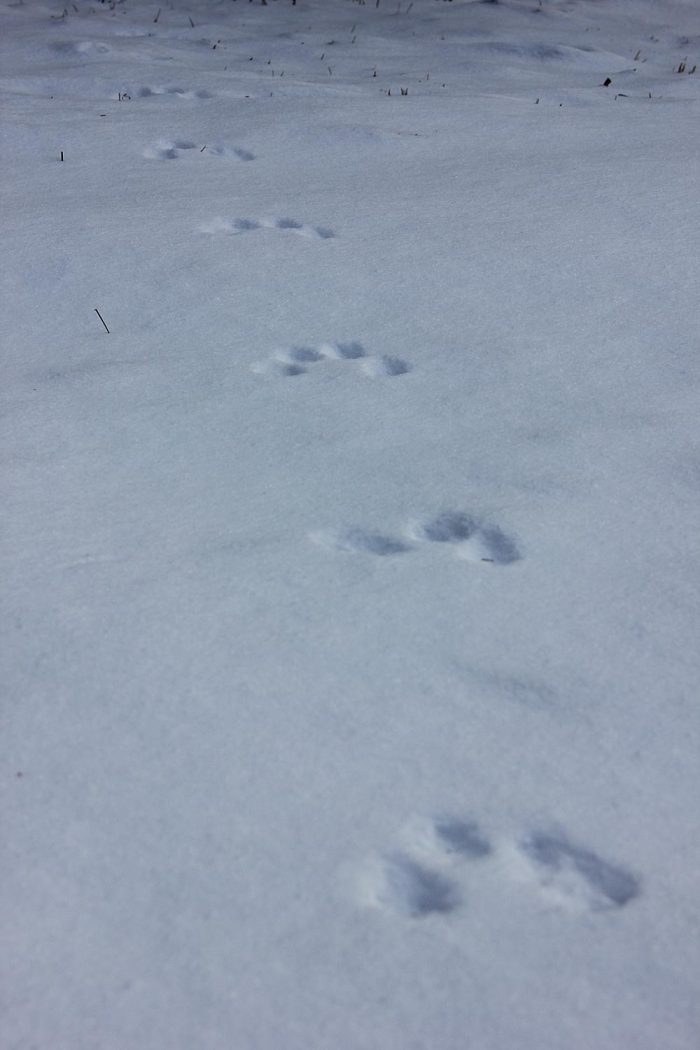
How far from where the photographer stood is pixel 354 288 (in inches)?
96.2

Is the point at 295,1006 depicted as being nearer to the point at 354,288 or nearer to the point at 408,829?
the point at 408,829

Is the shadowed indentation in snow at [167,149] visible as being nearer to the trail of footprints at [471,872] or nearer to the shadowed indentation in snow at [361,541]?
the shadowed indentation in snow at [361,541]

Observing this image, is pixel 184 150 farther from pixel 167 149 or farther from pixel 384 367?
pixel 384 367

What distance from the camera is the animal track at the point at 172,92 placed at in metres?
3.86

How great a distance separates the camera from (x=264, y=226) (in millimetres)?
2770

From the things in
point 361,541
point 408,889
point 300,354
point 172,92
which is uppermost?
point 172,92

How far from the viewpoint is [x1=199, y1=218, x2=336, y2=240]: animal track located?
8.94ft

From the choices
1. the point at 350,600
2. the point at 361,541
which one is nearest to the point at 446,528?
the point at 361,541

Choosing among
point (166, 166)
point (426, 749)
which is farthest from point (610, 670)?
point (166, 166)

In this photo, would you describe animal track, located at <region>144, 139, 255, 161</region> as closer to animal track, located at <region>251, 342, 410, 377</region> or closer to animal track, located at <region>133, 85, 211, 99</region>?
animal track, located at <region>133, 85, 211, 99</region>

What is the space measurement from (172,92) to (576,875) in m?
3.61

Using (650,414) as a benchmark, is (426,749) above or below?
below

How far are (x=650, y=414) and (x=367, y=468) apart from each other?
23.9 inches

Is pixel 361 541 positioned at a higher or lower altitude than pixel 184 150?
lower
